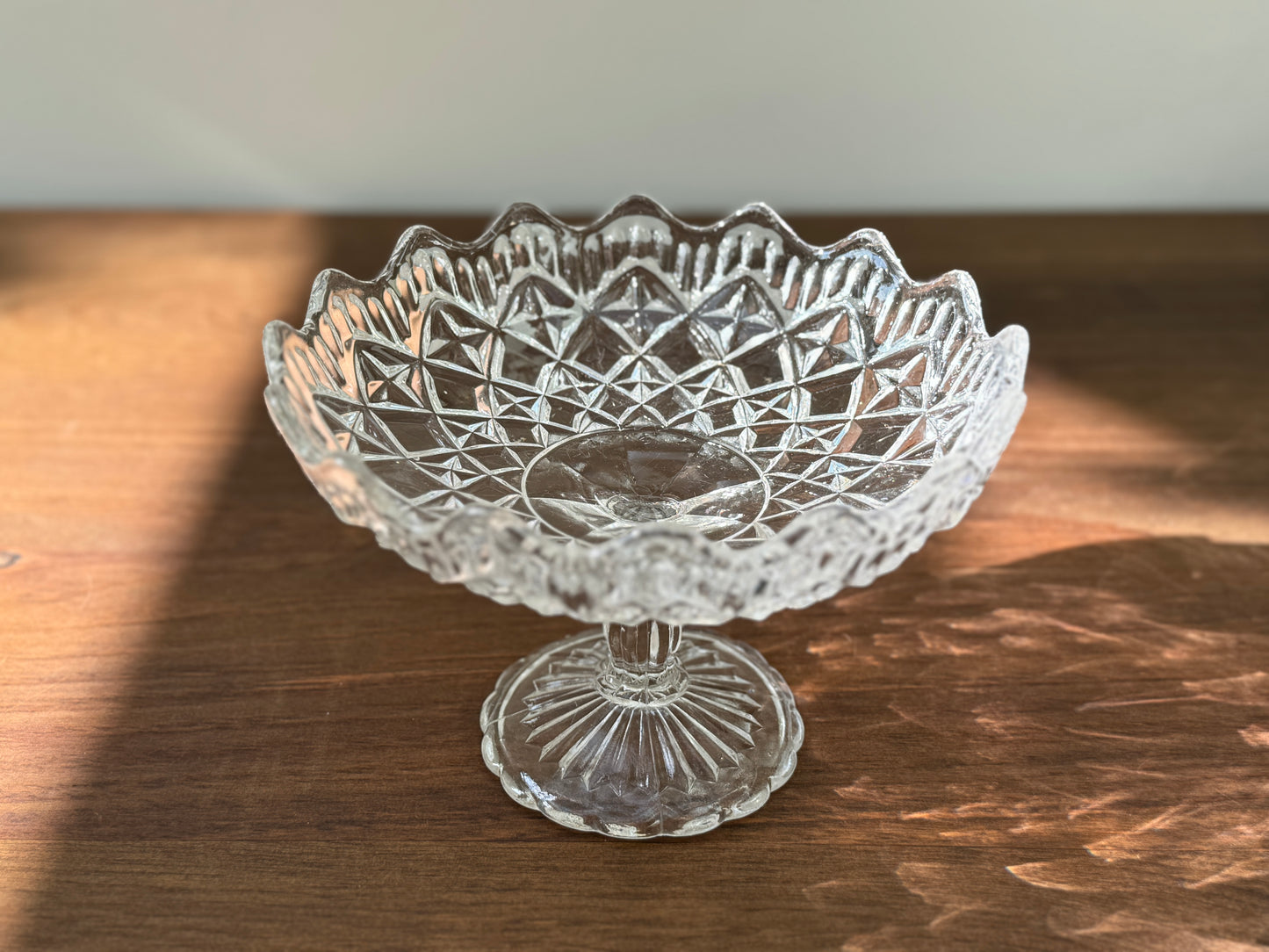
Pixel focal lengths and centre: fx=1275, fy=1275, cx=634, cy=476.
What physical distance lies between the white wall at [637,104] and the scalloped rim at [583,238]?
2.07ft

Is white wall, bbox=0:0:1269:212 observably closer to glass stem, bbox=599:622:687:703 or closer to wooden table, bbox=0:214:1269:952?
wooden table, bbox=0:214:1269:952

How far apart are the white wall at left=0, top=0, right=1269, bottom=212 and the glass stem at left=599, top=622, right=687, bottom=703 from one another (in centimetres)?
92

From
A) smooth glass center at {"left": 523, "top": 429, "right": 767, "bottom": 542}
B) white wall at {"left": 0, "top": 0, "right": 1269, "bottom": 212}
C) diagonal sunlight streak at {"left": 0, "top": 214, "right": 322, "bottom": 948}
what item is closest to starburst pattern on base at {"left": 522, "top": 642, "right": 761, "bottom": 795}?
smooth glass center at {"left": 523, "top": 429, "right": 767, "bottom": 542}

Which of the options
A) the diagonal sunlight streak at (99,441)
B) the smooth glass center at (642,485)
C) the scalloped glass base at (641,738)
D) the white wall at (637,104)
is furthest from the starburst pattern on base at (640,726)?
the white wall at (637,104)

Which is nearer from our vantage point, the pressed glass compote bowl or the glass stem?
the pressed glass compote bowl

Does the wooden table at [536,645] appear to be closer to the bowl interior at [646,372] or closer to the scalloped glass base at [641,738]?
the scalloped glass base at [641,738]

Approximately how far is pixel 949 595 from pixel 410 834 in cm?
49

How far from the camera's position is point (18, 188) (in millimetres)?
1723

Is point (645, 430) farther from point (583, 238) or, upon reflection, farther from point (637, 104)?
point (637, 104)

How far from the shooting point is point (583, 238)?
103 cm

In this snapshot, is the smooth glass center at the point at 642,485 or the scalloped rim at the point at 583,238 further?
the smooth glass center at the point at 642,485

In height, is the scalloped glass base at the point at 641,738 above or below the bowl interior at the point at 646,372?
below

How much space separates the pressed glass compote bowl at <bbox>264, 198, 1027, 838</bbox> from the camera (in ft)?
2.29

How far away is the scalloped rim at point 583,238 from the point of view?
643mm
